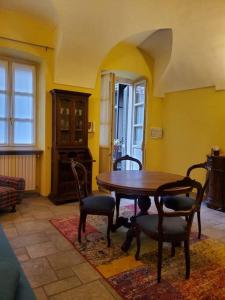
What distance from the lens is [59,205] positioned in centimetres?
414

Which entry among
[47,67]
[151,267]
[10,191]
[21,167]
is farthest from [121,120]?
[151,267]

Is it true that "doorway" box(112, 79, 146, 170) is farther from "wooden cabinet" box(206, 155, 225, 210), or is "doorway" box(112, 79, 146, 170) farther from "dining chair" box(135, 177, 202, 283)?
"dining chair" box(135, 177, 202, 283)

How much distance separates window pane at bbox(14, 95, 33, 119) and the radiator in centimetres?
79

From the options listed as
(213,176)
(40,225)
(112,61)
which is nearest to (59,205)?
(40,225)

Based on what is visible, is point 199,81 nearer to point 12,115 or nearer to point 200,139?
point 200,139

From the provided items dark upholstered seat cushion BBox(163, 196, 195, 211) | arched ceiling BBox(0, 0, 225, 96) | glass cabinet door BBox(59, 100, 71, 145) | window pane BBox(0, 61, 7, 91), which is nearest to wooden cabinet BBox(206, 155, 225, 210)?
dark upholstered seat cushion BBox(163, 196, 195, 211)

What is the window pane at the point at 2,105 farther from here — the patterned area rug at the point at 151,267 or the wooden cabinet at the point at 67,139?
the patterned area rug at the point at 151,267

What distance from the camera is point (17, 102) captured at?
178 inches

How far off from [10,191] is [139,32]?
3.23 m

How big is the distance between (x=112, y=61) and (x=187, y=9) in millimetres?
1888

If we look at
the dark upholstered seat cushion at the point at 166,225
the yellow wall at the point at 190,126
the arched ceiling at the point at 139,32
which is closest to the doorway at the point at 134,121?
the yellow wall at the point at 190,126

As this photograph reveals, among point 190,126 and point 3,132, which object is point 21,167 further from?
point 190,126

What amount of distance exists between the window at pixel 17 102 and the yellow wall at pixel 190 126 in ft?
9.90

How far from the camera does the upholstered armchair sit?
351cm
